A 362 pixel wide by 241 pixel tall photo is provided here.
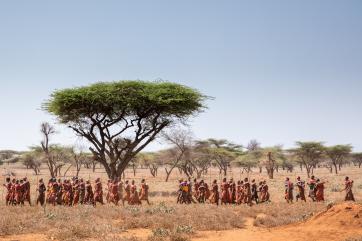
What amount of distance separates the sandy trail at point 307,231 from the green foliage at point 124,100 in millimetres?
15065

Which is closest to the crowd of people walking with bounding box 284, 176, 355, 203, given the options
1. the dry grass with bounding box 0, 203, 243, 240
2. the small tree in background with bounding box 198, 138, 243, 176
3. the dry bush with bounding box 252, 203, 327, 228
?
the dry bush with bounding box 252, 203, 327, 228

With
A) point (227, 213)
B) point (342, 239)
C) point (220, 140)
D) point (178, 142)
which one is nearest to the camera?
point (342, 239)

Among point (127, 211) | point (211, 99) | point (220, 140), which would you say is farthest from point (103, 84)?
point (220, 140)

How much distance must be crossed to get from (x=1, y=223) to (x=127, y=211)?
568 cm

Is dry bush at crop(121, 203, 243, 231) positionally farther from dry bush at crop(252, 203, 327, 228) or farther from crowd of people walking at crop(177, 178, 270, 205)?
crowd of people walking at crop(177, 178, 270, 205)

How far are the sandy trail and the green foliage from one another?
593 inches

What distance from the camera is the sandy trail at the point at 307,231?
535 inches

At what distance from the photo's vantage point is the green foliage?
2955cm

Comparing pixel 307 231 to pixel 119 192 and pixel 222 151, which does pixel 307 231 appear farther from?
pixel 222 151

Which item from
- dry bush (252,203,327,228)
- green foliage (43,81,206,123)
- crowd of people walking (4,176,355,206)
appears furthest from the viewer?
green foliage (43,81,206,123)

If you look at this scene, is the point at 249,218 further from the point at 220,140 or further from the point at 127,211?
the point at 220,140

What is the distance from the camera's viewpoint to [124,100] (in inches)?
1174

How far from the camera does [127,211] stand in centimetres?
1898

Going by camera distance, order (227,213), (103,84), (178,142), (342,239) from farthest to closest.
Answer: (178,142), (103,84), (227,213), (342,239)
